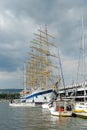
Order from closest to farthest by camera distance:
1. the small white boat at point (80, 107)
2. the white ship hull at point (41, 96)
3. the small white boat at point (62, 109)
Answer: the small white boat at point (80, 107)
the small white boat at point (62, 109)
the white ship hull at point (41, 96)

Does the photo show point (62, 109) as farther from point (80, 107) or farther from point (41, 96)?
point (41, 96)

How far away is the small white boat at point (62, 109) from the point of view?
5489 cm

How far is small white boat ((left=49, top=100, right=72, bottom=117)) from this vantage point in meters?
54.9

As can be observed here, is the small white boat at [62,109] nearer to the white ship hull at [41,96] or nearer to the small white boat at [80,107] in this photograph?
the small white boat at [80,107]

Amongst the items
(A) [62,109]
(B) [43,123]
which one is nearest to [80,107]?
(A) [62,109]

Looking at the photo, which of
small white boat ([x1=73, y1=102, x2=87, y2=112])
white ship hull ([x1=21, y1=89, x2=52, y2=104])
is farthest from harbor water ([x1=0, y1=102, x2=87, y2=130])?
white ship hull ([x1=21, y1=89, x2=52, y2=104])

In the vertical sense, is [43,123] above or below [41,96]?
below

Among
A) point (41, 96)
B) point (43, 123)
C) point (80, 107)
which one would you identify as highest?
point (41, 96)

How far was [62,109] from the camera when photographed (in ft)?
186

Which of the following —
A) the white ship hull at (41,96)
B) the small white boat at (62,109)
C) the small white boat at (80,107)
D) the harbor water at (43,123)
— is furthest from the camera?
the white ship hull at (41,96)

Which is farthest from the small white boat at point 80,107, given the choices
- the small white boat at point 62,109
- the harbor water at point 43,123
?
the harbor water at point 43,123

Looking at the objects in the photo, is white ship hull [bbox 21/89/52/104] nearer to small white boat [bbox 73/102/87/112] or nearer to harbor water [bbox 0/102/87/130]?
small white boat [bbox 73/102/87/112]

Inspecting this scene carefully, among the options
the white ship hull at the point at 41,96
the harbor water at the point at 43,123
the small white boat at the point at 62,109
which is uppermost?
the white ship hull at the point at 41,96

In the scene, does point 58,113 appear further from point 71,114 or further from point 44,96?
point 44,96
